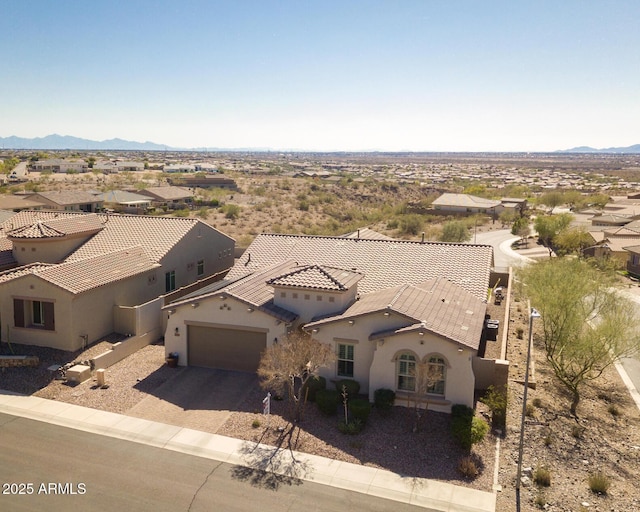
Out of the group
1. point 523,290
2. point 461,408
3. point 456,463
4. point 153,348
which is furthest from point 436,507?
point 523,290

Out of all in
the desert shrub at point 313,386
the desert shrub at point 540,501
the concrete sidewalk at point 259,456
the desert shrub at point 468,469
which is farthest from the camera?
the desert shrub at point 313,386

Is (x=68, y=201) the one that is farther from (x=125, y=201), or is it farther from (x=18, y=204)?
(x=125, y=201)

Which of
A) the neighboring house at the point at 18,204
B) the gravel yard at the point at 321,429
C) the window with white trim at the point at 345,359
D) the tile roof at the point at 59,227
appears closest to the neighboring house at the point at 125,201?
the neighboring house at the point at 18,204

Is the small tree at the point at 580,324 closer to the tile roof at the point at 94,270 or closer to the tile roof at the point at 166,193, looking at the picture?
the tile roof at the point at 94,270

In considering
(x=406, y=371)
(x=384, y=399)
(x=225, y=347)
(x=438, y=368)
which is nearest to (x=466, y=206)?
(x=225, y=347)

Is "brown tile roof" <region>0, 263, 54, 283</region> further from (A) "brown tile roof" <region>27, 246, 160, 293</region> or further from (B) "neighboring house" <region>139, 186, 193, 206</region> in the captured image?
(B) "neighboring house" <region>139, 186, 193, 206</region>

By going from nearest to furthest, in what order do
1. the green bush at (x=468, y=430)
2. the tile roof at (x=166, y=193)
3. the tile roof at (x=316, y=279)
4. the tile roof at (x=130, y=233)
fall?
the green bush at (x=468, y=430)
the tile roof at (x=316, y=279)
the tile roof at (x=130, y=233)
the tile roof at (x=166, y=193)
